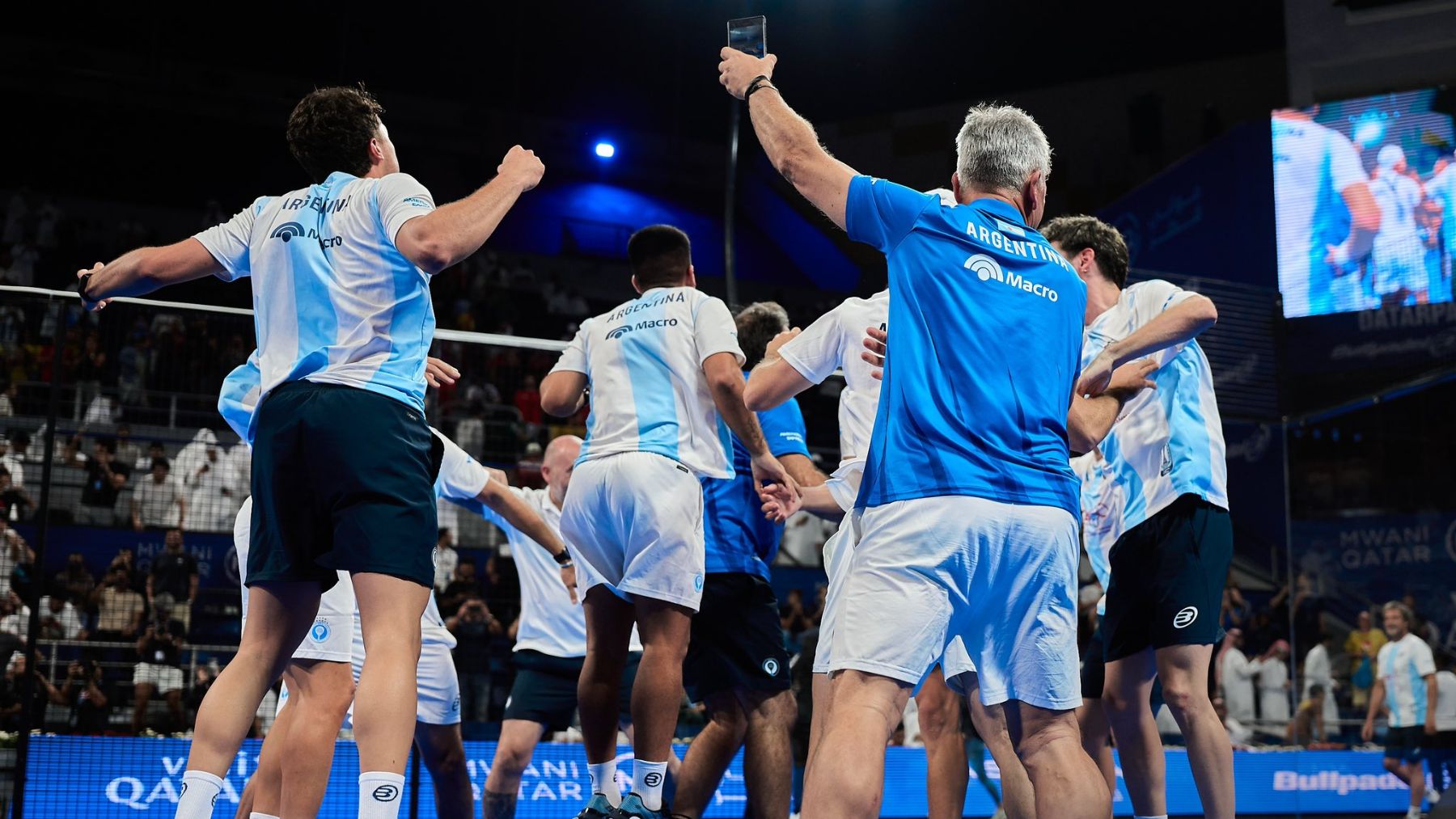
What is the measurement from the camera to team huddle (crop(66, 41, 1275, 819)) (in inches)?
120

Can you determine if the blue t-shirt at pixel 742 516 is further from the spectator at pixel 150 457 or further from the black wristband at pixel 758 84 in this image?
the spectator at pixel 150 457

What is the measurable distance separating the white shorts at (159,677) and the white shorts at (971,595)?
920cm

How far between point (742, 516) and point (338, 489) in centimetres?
231

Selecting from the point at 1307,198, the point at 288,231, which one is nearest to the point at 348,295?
the point at 288,231

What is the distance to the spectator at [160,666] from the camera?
10.5 metres

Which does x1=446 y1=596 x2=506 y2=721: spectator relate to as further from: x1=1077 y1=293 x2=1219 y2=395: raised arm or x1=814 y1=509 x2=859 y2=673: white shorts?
x1=1077 y1=293 x2=1219 y2=395: raised arm

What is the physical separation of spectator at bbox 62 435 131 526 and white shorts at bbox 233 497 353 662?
8.26 meters

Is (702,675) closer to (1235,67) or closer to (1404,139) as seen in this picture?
(1404,139)

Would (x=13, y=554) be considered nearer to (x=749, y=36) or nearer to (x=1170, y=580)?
(x=749, y=36)

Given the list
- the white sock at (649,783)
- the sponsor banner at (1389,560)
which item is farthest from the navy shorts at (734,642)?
the sponsor banner at (1389,560)

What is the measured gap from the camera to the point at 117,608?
1112cm

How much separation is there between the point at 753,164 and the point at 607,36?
5.89 metres

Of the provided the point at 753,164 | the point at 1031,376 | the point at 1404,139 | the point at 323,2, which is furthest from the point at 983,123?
the point at 753,164

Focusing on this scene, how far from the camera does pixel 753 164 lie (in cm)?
3097
